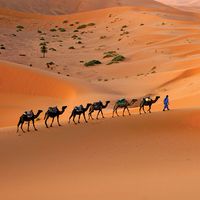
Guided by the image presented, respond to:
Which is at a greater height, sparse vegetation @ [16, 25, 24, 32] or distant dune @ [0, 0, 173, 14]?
distant dune @ [0, 0, 173, 14]

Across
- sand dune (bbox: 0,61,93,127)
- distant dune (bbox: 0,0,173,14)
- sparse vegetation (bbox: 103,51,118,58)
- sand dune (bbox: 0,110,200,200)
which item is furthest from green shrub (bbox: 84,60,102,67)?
distant dune (bbox: 0,0,173,14)

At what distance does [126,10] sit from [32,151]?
65.5 m

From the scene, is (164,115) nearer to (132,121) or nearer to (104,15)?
(132,121)

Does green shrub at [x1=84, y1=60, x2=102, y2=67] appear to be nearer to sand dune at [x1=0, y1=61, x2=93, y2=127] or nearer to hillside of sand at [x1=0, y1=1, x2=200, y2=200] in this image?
hillside of sand at [x1=0, y1=1, x2=200, y2=200]

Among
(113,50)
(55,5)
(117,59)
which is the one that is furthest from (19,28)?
(55,5)

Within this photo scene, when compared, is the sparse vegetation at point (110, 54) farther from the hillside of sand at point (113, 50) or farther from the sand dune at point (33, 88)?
the sand dune at point (33, 88)

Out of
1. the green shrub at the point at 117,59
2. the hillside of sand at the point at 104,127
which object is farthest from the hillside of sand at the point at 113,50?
the green shrub at the point at 117,59

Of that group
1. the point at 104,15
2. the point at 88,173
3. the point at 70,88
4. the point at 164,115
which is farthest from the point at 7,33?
the point at 88,173

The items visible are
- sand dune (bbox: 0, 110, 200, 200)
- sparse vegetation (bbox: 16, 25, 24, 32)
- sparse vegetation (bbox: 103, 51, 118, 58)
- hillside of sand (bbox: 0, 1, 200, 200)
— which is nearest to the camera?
sand dune (bbox: 0, 110, 200, 200)

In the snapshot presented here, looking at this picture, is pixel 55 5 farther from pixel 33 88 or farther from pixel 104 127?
pixel 104 127

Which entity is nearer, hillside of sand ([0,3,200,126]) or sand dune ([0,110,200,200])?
sand dune ([0,110,200,200])

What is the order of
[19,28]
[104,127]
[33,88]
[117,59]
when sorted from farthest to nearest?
[19,28] → [117,59] → [33,88] → [104,127]

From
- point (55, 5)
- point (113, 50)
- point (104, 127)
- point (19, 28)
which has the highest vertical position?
point (55, 5)

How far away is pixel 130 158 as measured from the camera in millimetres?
9742
